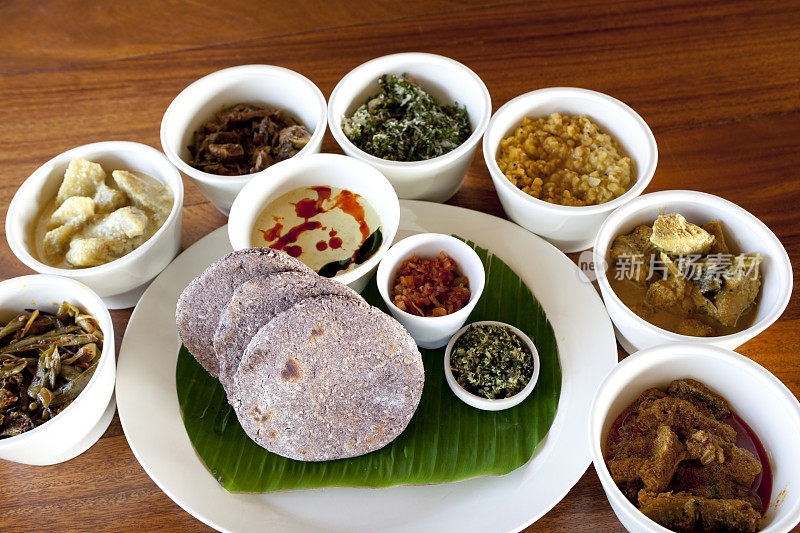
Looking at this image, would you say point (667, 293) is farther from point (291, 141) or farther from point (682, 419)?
point (291, 141)

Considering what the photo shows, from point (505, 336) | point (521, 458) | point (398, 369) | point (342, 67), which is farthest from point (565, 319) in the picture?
point (342, 67)

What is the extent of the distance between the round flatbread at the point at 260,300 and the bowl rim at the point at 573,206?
950mm

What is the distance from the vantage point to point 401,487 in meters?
2.42

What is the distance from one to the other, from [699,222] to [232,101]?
231cm

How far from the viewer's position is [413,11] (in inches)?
151

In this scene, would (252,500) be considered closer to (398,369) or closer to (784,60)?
(398,369)

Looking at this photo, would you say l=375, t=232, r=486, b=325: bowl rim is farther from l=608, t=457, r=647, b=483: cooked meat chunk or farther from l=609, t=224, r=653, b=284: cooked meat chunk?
l=608, t=457, r=647, b=483: cooked meat chunk

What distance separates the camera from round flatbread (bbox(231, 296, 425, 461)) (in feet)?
7.16

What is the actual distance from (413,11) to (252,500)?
2.88m

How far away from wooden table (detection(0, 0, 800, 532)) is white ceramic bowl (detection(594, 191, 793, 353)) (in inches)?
21.2

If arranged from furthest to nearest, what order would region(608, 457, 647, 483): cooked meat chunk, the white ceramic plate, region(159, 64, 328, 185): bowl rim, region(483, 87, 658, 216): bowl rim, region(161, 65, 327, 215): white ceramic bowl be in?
region(161, 65, 327, 215): white ceramic bowl, region(159, 64, 328, 185): bowl rim, region(483, 87, 658, 216): bowl rim, the white ceramic plate, region(608, 457, 647, 483): cooked meat chunk

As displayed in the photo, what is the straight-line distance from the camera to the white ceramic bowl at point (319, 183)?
8.83ft

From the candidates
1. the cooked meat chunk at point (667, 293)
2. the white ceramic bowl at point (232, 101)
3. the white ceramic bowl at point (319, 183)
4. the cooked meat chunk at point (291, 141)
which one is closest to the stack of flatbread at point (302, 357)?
the white ceramic bowl at point (319, 183)

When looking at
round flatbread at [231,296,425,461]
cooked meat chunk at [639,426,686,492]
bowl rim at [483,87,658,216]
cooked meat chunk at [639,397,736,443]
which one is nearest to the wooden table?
bowl rim at [483,87,658,216]
